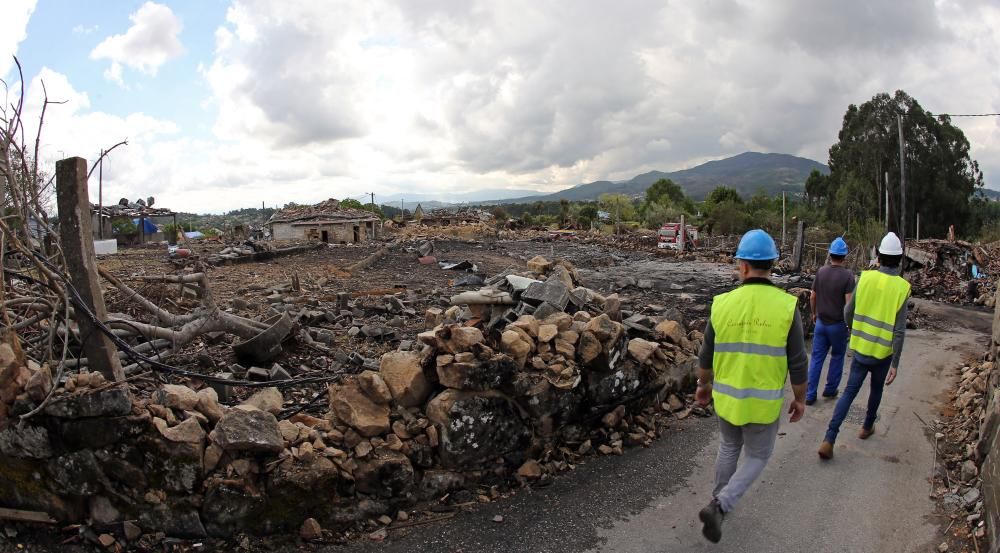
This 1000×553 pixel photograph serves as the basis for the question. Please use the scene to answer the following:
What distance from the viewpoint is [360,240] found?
36.2 meters

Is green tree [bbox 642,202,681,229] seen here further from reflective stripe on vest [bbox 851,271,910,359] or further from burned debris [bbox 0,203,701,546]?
burned debris [bbox 0,203,701,546]

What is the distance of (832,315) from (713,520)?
9.91ft

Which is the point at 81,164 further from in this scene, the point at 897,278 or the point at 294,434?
the point at 897,278

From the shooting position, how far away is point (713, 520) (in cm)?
304

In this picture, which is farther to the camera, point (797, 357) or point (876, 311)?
point (876, 311)

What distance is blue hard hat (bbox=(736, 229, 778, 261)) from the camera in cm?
306

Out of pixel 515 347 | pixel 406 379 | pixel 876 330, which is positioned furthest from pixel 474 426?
pixel 876 330

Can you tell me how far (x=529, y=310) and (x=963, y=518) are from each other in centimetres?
375

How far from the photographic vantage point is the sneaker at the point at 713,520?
305 centimetres

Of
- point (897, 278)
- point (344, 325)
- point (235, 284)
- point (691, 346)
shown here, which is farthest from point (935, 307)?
point (235, 284)

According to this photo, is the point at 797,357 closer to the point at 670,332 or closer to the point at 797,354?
the point at 797,354

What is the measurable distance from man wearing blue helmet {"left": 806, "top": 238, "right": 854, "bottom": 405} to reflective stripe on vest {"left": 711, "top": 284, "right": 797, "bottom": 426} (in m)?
2.50

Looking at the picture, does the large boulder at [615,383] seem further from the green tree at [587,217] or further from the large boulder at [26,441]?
the green tree at [587,217]

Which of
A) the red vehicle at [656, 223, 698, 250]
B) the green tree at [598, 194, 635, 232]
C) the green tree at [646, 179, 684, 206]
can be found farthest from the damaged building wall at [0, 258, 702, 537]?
the green tree at [646, 179, 684, 206]
